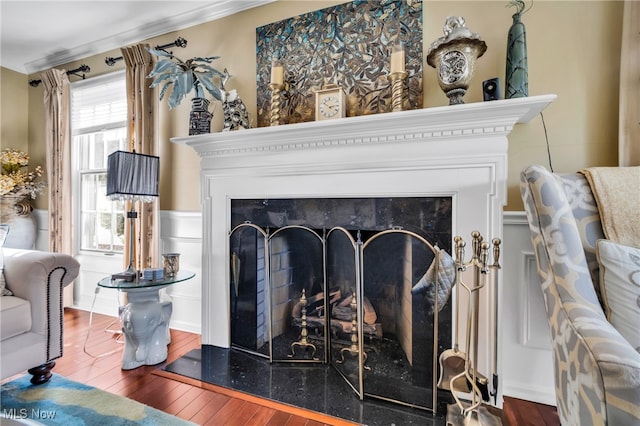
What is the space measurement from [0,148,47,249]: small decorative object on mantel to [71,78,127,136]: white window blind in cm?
68

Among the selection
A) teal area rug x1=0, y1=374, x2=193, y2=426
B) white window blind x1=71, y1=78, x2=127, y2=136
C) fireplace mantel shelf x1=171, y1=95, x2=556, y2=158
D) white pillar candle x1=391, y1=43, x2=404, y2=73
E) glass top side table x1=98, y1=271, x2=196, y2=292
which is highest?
white window blind x1=71, y1=78, x2=127, y2=136

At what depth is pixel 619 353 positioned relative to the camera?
2.19 feet

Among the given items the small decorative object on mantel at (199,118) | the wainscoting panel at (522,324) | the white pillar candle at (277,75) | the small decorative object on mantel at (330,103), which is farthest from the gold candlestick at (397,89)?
the small decorative object on mantel at (199,118)

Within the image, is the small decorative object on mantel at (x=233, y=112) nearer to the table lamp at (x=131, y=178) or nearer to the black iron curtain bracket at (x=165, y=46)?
the table lamp at (x=131, y=178)

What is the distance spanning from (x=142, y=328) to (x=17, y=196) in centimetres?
238

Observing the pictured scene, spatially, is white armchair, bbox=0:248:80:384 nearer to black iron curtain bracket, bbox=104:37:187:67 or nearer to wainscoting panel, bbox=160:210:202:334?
wainscoting panel, bbox=160:210:202:334

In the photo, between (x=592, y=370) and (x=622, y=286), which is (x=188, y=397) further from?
(x=622, y=286)

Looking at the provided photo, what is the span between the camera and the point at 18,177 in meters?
2.87

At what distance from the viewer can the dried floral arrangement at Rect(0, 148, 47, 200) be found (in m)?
2.78

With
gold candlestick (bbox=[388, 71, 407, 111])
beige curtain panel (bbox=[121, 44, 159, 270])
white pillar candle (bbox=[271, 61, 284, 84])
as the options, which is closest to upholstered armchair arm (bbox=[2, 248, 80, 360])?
beige curtain panel (bbox=[121, 44, 159, 270])

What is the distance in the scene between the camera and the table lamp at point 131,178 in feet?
5.90

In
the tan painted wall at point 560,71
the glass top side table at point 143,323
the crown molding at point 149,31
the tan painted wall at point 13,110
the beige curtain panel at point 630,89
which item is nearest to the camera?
the beige curtain panel at point 630,89

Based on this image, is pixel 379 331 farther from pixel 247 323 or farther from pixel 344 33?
pixel 344 33

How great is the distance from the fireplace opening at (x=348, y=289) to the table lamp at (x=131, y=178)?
22.6 inches
